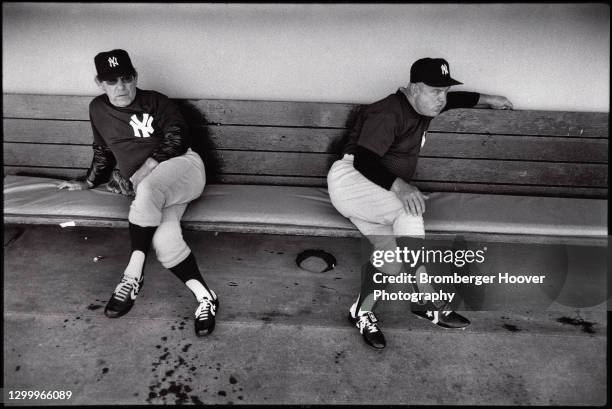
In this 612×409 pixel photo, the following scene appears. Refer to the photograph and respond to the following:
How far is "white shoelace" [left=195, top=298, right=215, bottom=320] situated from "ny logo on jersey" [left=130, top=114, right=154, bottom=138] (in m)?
1.04

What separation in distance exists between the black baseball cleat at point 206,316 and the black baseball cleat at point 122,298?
34 cm

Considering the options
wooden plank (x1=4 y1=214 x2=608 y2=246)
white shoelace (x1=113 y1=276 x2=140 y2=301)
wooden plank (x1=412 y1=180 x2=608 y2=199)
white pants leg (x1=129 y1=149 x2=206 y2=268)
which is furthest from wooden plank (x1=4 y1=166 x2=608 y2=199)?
white shoelace (x1=113 y1=276 x2=140 y2=301)

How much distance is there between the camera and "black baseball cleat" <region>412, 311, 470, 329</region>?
2.24m

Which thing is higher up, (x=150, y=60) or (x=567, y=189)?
(x=150, y=60)

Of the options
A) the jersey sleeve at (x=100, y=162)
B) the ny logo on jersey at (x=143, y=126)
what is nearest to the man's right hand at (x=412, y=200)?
the ny logo on jersey at (x=143, y=126)

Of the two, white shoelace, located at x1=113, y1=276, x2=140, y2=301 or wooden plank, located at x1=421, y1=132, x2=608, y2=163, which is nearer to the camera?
white shoelace, located at x1=113, y1=276, x2=140, y2=301

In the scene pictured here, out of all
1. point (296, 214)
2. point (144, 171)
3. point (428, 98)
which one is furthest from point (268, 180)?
point (428, 98)

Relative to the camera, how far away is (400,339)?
217 centimetres

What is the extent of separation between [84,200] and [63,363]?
95cm

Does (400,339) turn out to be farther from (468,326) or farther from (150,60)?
(150,60)

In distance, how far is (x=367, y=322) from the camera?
2172 mm

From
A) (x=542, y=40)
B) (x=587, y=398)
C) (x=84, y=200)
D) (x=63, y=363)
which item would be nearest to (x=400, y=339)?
(x=587, y=398)

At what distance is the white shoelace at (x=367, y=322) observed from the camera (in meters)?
2.15

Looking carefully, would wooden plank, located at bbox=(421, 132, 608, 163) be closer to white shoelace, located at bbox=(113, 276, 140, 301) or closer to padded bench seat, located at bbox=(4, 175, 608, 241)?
padded bench seat, located at bbox=(4, 175, 608, 241)
